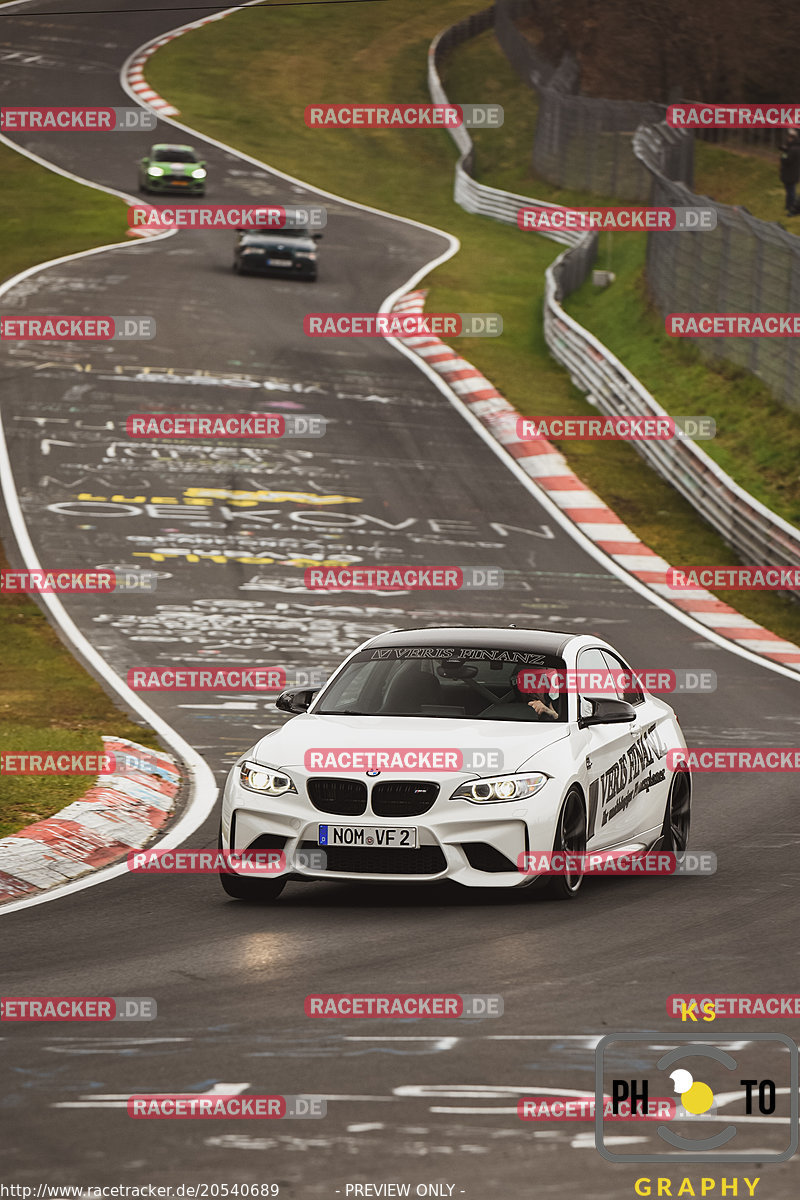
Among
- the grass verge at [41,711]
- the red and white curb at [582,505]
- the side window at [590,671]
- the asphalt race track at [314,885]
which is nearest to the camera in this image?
the asphalt race track at [314,885]

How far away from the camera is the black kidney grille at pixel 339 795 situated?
9984 mm

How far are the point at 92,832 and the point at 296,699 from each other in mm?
1740

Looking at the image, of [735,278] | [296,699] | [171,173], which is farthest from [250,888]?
[171,173]

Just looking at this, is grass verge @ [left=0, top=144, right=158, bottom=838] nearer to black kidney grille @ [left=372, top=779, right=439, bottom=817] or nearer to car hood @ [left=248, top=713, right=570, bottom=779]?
car hood @ [left=248, top=713, right=570, bottom=779]

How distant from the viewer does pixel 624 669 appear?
11.8 meters

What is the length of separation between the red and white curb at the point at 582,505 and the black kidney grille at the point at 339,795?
11315 millimetres

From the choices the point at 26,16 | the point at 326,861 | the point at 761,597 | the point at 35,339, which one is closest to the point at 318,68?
the point at 26,16

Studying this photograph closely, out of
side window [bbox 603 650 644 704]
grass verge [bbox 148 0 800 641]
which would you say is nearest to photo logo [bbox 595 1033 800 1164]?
side window [bbox 603 650 644 704]

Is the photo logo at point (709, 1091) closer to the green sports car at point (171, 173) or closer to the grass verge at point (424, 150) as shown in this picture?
the grass verge at point (424, 150)

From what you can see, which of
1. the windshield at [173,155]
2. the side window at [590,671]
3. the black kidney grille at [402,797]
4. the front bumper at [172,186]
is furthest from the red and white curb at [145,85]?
the black kidney grille at [402,797]

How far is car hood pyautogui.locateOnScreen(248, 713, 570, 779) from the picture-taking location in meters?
10.1

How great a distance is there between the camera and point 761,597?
23.8m

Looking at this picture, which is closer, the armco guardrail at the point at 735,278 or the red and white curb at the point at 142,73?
the armco guardrail at the point at 735,278

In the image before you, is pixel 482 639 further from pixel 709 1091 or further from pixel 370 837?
pixel 709 1091
